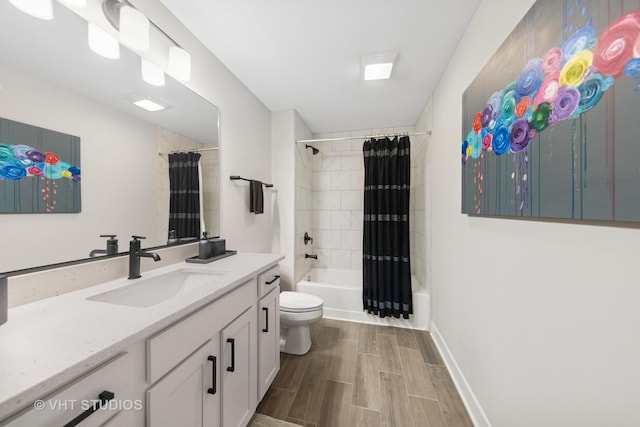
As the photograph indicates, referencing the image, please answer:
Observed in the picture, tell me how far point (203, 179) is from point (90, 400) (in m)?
1.29

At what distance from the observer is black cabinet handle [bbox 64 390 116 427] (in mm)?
483

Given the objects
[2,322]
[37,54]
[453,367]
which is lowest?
[453,367]

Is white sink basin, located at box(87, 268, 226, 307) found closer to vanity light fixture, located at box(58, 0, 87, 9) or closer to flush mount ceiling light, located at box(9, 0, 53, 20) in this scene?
flush mount ceiling light, located at box(9, 0, 53, 20)

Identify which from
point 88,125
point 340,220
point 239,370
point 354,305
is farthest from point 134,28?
point 354,305

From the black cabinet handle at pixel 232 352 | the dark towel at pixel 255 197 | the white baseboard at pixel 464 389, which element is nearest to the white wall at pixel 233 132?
the dark towel at pixel 255 197

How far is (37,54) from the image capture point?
32.1 inches

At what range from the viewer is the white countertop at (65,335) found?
1.40 feet

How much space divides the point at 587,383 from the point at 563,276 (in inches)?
11.9

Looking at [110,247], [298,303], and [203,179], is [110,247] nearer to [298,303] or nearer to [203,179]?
[203,179]

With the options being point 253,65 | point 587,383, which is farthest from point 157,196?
point 587,383

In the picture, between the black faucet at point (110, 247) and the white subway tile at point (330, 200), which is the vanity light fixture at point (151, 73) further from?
the white subway tile at point (330, 200)

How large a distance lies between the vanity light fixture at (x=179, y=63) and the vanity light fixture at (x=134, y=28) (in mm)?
186

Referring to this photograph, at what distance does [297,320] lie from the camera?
6.04ft

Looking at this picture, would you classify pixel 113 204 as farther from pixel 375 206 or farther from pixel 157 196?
pixel 375 206
